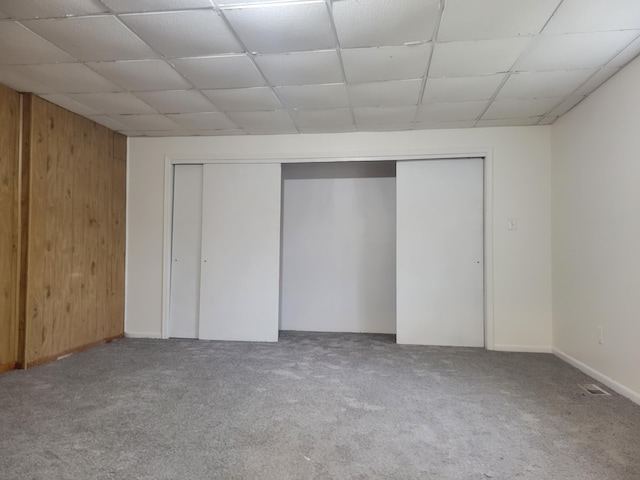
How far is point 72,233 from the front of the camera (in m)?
3.47

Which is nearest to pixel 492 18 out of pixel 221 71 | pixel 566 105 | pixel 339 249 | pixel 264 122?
pixel 566 105

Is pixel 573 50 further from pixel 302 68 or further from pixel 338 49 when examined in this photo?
pixel 302 68

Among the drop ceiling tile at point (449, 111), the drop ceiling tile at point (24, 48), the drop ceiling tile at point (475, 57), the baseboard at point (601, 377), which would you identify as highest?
the drop ceiling tile at point (475, 57)

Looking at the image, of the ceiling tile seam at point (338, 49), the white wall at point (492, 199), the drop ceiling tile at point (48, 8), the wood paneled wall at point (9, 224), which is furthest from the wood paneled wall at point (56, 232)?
the ceiling tile seam at point (338, 49)

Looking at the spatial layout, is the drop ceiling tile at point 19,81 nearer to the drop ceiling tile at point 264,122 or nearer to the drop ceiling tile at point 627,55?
the drop ceiling tile at point 264,122

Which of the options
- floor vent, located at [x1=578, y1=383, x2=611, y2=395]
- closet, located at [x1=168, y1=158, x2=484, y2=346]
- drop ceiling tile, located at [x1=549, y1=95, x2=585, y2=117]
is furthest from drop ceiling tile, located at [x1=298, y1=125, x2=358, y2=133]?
floor vent, located at [x1=578, y1=383, x2=611, y2=395]

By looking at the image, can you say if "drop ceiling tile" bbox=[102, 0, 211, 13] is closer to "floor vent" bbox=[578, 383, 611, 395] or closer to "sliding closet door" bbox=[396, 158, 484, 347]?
"sliding closet door" bbox=[396, 158, 484, 347]

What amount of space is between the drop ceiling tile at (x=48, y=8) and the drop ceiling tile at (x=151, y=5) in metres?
0.08

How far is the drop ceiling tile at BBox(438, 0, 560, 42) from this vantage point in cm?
187

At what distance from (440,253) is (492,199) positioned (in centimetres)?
79

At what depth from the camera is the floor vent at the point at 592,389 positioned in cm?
254

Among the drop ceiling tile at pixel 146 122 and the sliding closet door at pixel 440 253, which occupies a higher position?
the drop ceiling tile at pixel 146 122

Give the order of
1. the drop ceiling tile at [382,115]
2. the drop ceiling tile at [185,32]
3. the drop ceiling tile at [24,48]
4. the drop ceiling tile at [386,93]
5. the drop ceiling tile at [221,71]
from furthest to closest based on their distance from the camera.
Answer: the drop ceiling tile at [382,115] < the drop ceiling tile at [386,93] < the drop ceiling tile at [221,71] < the drop ceiling tile at [24,48] < the drop ceiling tile at [185,32]

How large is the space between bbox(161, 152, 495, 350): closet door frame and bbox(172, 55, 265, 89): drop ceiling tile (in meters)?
1.31
